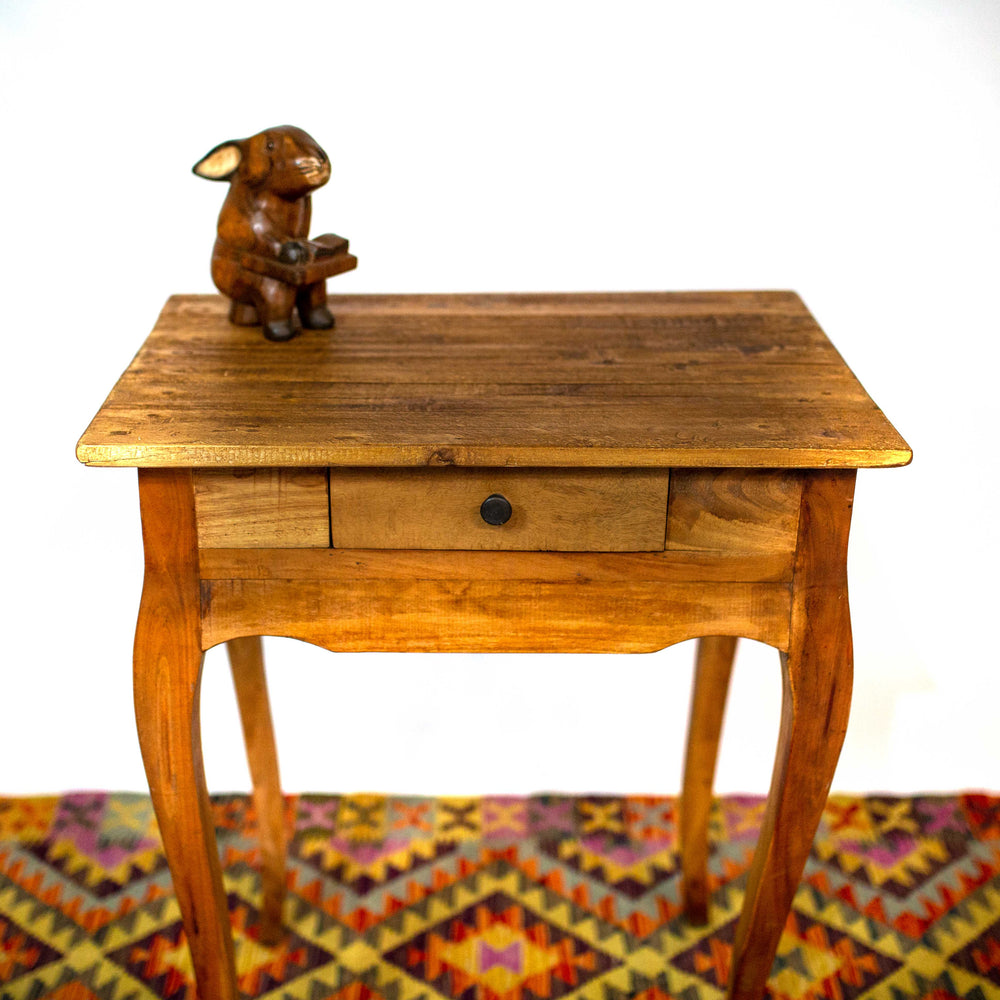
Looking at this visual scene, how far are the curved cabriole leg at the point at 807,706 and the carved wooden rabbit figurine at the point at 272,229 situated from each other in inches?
24.8

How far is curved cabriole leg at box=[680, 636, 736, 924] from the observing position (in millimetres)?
1686

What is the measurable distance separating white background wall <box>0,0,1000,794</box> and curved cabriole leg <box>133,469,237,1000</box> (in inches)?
25.7

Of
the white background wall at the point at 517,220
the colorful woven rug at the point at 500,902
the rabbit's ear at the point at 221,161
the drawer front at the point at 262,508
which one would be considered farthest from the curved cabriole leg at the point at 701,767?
the rabbit's ear at the point at 221,161

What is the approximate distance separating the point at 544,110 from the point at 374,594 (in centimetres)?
85

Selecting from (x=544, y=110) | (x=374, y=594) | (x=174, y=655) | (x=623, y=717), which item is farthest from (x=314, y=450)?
(x=623, y=717)

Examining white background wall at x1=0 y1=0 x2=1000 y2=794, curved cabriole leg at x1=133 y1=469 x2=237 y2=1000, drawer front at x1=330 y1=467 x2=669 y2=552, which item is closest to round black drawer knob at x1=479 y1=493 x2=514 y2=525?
drawer front at x1=330 y1=467 x2=669 y2=552

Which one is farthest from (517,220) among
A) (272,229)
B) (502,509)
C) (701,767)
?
(701,767)

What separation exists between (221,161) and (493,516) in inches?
21.6

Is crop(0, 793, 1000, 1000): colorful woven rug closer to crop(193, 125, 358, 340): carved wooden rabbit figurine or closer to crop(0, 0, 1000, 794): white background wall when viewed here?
crop(0, 0, 1000, 794): white background wall

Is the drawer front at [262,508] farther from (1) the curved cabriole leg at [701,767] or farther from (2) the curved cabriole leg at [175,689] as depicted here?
(1) the curved cabriole leg at [701,767]

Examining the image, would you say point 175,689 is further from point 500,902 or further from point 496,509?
point 500,902

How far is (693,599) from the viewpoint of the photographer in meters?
1.20

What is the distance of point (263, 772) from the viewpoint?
5.61 ft

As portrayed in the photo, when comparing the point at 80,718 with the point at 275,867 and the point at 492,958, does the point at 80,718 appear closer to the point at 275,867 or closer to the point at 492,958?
the point at 275,867
